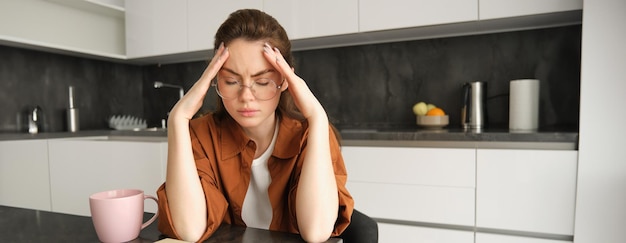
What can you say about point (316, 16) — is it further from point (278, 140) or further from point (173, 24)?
point (278, 140)

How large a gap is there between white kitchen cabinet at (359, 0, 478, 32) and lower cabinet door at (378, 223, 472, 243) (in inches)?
39.8

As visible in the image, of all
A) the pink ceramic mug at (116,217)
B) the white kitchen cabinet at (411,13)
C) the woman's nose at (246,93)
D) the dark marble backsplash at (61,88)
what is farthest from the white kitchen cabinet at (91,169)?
the pink ceramic mug at (116,217)

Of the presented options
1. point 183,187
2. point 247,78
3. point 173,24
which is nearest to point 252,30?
point 247,78

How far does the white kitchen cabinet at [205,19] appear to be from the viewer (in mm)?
2418

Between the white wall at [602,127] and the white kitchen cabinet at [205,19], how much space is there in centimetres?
177

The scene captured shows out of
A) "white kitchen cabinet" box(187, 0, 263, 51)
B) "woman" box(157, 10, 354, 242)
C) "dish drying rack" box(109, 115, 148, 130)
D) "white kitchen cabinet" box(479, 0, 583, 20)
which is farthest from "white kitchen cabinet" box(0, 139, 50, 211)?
"white kitchen cabinet" box(479, 0, 583, 20)

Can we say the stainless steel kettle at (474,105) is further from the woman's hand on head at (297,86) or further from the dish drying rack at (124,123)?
the dish drying rack at (124,123)

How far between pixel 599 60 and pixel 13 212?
1.93 m

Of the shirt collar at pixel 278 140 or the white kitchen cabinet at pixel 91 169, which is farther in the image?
the white kitchen cabinet at pixel 91 169

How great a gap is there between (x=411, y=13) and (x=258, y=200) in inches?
54.4

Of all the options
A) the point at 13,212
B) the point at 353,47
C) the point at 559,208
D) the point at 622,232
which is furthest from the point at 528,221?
the point at 13,212

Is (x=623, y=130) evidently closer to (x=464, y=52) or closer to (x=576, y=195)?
(x=576, y=195)

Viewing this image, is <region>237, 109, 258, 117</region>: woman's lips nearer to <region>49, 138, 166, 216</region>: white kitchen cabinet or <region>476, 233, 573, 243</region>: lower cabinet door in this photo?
<region>476, 233, 573, 243</region>: lower cabinet door

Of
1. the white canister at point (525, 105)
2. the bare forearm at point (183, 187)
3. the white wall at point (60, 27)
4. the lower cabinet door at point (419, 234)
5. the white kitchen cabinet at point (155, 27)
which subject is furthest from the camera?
the white kitchen cabinet at point (155, 27)
